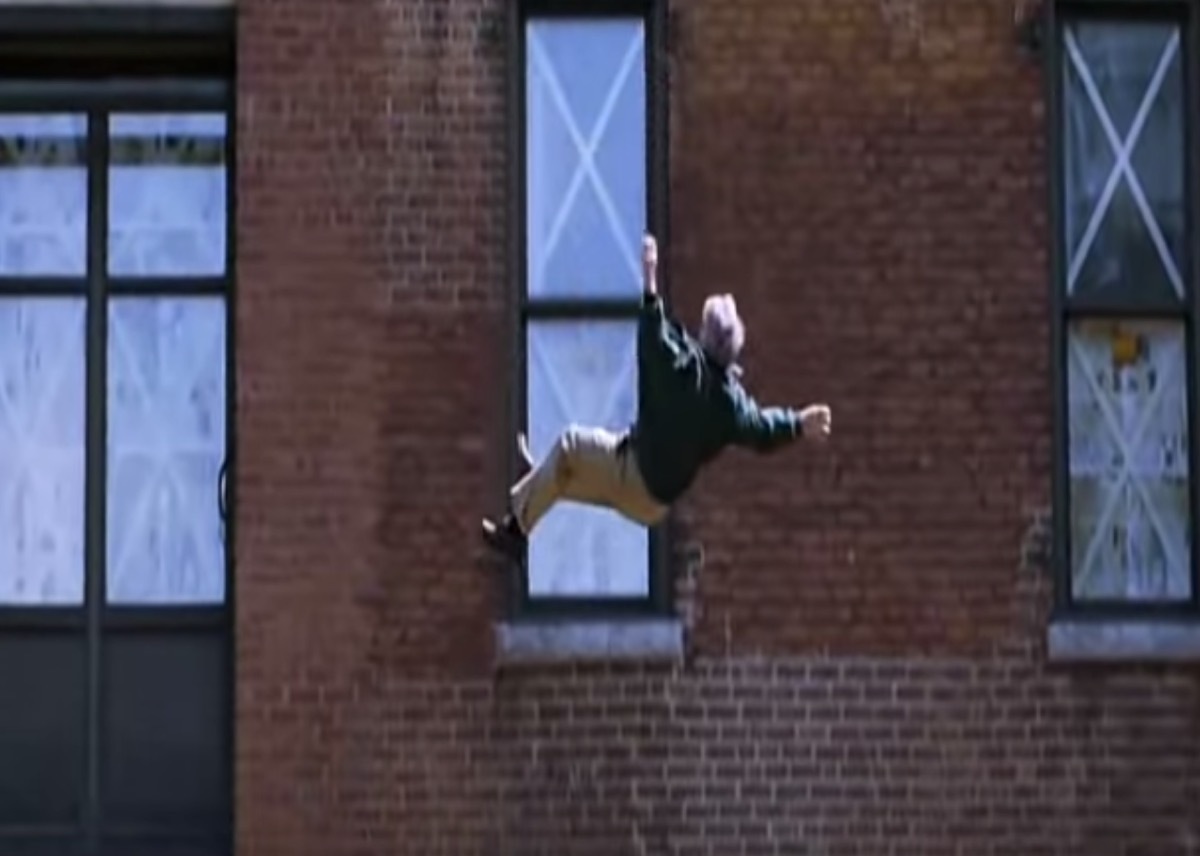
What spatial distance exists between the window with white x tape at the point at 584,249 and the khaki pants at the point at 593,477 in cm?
216

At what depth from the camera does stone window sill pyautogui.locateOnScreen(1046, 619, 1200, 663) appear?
41.6 ft

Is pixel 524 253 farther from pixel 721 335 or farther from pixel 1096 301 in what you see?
pixel 721 335

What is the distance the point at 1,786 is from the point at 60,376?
1.76m

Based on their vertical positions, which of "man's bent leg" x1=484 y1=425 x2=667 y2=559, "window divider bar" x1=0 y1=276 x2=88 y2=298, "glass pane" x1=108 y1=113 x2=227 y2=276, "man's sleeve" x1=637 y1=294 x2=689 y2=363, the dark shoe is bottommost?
the dark shoe

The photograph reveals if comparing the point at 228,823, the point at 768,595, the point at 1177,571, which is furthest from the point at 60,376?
the point at 1177,571

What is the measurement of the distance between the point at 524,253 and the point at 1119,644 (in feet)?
9.65

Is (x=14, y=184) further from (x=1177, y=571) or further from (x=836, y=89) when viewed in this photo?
(x=1177, y=571)

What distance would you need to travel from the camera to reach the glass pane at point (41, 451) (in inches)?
521

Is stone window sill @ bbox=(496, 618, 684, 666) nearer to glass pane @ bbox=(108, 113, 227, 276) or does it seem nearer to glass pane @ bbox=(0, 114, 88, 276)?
glass pane @ bbox=(108, 113, 227, 276)

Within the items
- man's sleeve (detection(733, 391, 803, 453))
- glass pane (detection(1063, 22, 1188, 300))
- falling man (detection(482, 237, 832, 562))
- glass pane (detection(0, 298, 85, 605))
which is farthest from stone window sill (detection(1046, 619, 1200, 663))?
glass pane (detection(0, 298, 85, 605))

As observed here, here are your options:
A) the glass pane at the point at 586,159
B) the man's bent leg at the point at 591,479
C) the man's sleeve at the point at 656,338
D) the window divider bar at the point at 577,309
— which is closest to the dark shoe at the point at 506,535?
the man's bent leg at the point at 591,479

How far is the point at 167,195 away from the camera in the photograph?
1345 centimetres

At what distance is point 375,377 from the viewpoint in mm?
12773

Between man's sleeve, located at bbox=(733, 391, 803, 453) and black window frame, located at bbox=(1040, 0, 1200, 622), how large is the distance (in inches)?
117
